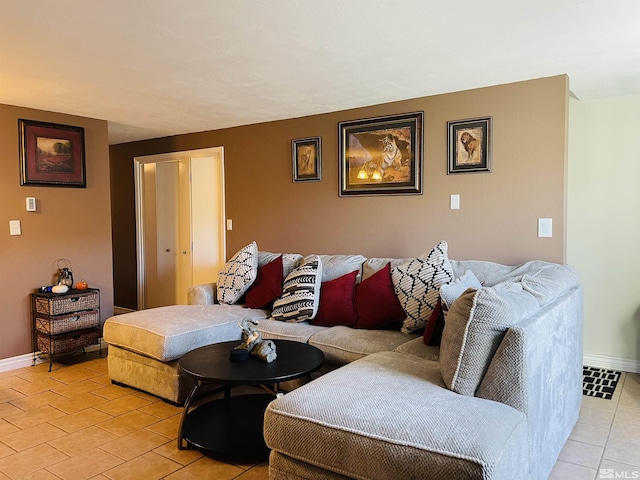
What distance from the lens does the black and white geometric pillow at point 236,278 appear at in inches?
160

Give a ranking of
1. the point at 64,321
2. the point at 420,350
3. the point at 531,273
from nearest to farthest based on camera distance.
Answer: the point at 420,350 < the point at 531,273 < the point at 64,321

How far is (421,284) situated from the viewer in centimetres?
309

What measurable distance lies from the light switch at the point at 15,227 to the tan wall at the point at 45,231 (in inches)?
1.1

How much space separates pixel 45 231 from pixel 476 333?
12.8ft

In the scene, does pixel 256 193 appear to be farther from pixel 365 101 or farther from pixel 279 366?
pixel 279 366

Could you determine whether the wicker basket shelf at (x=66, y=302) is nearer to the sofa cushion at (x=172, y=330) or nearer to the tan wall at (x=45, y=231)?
the tan wall at (x=45, y=231)

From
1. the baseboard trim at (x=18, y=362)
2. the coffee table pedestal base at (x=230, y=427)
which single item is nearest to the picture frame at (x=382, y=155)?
the coffee table pedestal base at (x=230, y=427)

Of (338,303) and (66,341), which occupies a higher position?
(338,303)

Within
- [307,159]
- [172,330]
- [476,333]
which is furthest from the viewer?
[307,159]

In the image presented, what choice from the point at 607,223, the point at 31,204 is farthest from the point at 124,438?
the point at 607,223

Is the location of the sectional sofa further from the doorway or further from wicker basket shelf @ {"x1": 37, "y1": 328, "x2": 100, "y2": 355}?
the doorway

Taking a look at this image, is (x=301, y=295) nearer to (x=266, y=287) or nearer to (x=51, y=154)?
(x=266, y=287)

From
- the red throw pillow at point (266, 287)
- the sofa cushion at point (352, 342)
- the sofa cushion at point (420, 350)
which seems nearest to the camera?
the sofa cushion at point (420, 350)

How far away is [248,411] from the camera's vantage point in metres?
2.89
